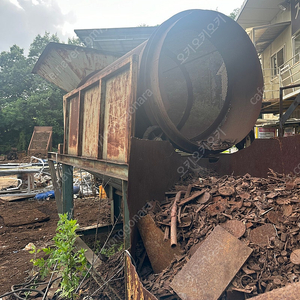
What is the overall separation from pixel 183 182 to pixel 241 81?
85.9 inches

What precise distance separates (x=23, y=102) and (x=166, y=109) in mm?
27616

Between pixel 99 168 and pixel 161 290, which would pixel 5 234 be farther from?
pixel 161 290

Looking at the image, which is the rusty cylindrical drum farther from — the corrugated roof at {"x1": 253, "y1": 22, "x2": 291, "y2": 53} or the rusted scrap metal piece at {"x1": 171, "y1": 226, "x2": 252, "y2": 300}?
the corrugated roof at {"x1": 253, "y1": 22, "x2": 291, "y2": 53}

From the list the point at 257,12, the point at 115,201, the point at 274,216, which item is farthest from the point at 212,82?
the point at 257,12

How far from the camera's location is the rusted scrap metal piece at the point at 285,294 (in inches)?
56.8

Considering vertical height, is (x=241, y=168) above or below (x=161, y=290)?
above

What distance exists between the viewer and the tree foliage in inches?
972

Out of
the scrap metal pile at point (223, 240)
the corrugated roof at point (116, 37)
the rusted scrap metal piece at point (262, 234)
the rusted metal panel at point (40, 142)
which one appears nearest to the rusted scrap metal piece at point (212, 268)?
the scrap metal pile at point (223, 240)

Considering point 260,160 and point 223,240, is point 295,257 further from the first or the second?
point 260,160

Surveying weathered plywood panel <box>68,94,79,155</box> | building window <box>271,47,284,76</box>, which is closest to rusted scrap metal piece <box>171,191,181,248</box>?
weathered plywood panel <box>68,94,79,155</box>

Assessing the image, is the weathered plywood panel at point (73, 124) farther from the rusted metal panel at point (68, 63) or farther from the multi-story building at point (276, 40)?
the multi-story building at point (276, 40)

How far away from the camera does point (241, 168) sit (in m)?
3.57

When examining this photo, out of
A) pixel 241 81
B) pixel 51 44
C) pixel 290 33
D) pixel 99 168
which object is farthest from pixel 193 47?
pixel 290 33

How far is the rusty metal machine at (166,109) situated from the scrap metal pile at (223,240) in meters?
0.31
